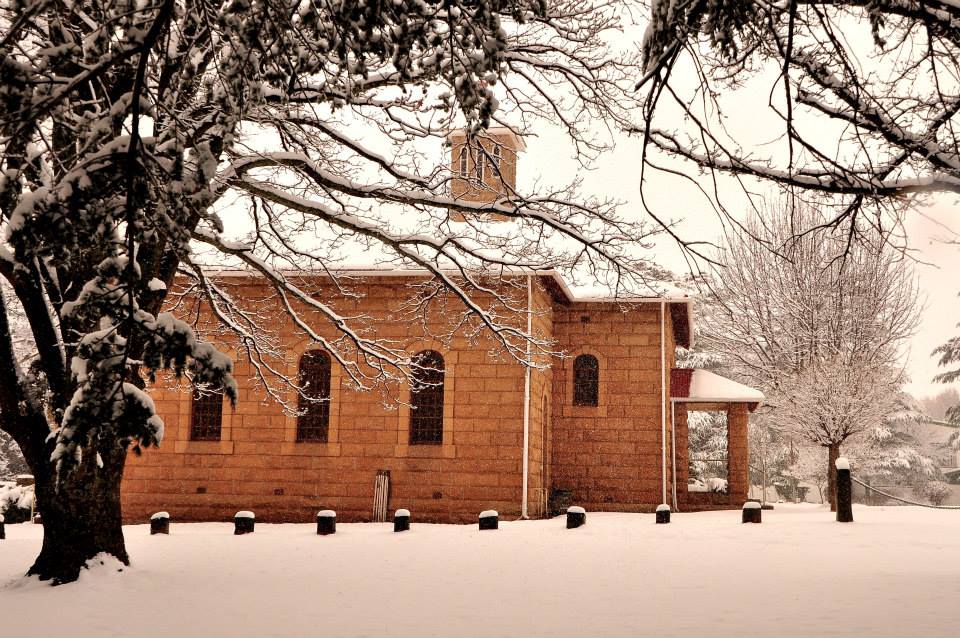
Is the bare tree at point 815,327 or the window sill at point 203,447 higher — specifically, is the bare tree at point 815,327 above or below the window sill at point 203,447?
above

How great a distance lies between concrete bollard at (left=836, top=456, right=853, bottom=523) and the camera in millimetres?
17344

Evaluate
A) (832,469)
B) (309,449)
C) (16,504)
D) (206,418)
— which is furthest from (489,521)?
(832,469)

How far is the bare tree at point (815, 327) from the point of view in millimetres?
25781

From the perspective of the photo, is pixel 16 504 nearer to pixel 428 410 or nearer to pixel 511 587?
pixel 428 410

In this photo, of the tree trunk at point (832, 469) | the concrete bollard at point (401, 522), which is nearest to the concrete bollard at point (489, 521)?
the concrete bollard at point (401, 522)

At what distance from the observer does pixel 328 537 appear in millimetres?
15641

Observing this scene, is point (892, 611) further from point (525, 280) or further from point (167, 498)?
Result: point (167, 498)

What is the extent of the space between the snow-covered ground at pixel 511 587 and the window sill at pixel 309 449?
14.6 feet

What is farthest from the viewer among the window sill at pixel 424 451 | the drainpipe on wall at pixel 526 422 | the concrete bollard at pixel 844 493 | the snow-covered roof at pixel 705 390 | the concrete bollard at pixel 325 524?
the snow-covered roof at pixel 705 390

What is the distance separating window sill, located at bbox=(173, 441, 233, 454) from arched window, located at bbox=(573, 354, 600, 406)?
874cm

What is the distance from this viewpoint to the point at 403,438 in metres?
19.8

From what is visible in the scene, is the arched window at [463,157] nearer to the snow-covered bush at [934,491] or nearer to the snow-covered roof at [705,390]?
the snow-covered roof at [705,390]

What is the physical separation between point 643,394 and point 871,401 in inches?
312

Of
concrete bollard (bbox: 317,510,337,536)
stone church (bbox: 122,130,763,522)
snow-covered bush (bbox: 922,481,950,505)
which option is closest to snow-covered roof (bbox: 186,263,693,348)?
stone church (bbox: 122,130,763,522)
